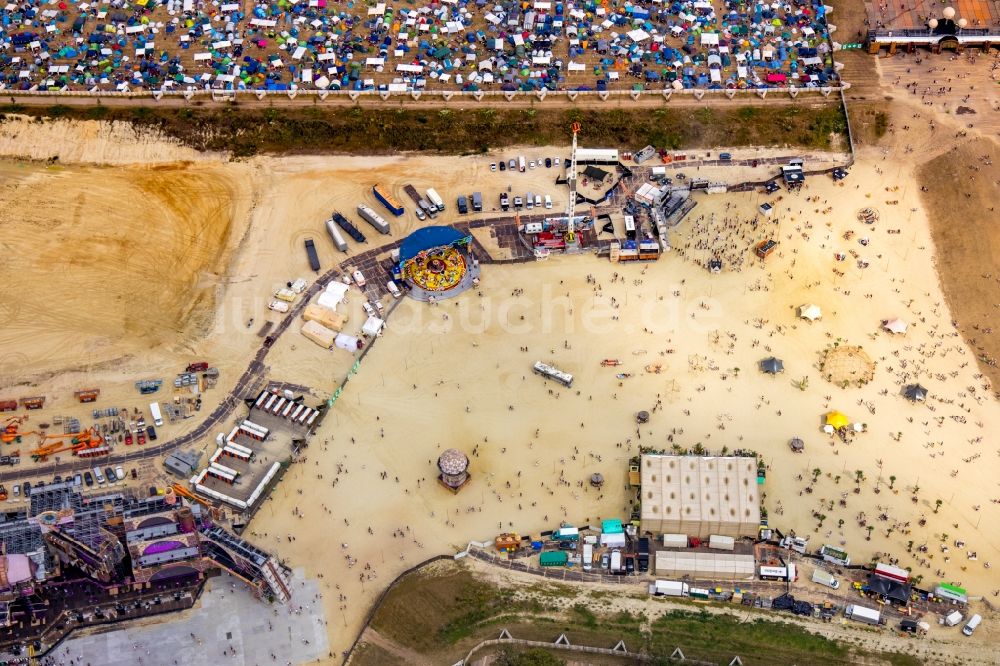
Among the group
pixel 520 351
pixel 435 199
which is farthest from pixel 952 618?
pixel 435 199

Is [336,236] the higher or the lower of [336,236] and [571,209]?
the lower

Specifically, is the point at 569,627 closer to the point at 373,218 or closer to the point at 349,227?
the point at 373,218

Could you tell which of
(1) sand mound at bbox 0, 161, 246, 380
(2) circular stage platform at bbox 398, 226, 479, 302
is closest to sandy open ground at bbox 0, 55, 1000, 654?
(1) sand mound at bbox 0, 161, 246, 380

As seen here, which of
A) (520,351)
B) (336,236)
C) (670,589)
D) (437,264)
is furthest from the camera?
(336,236)

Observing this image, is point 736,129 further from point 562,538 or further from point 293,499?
point 293,499

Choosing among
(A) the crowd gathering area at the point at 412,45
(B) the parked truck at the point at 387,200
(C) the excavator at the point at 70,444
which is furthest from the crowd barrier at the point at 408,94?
(C) the excavator at the point at 70,444

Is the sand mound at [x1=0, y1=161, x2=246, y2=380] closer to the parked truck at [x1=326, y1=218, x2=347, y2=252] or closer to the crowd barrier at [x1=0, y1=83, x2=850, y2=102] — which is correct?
the parked truck at [x1=326, y1=218, x2=347, y2=252]

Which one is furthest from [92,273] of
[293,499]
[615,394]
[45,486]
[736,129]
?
[736,129]
